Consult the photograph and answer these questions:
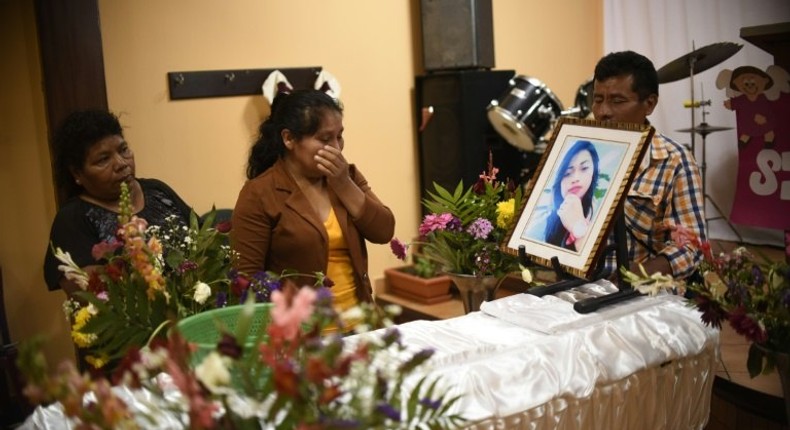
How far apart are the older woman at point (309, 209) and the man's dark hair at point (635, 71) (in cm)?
77

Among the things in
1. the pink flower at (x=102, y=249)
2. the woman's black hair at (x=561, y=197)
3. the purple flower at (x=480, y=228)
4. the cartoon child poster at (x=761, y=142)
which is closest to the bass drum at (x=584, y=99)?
the cartoon child poster at (x=761, y=142)

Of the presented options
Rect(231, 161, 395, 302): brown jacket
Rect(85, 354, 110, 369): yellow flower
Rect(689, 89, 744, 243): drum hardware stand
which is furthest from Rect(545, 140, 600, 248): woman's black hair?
Rect(689, 89, 744, 243): drum hardware stand

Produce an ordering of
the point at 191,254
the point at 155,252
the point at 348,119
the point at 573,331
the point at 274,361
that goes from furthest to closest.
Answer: the point at 348,119 → the point at 191,254 → the point at 573,331 → the point at 155,252 → the point at 274,361

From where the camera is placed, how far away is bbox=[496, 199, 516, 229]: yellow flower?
1901mm

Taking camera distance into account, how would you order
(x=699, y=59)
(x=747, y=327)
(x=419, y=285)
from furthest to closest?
(x=419, y=285), (x=699, y=59), (x=747, y=327)

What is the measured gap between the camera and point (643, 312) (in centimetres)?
161

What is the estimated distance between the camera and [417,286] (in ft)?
13.7

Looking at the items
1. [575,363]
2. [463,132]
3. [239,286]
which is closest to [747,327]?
[575,363]

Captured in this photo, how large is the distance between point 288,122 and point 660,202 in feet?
3.42

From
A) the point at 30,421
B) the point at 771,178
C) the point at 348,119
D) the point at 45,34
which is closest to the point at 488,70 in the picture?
the point at 348,119

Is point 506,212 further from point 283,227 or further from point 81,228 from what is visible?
point 81,228

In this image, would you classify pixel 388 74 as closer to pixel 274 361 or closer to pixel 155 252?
pixel 155 252

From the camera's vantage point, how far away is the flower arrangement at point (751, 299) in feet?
4.14

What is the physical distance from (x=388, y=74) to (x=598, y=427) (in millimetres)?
3128
